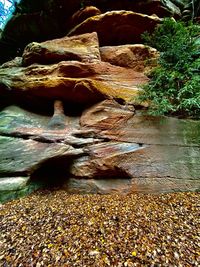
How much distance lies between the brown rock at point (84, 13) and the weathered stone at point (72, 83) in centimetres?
200

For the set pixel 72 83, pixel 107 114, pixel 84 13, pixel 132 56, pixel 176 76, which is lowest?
pixel 107 114

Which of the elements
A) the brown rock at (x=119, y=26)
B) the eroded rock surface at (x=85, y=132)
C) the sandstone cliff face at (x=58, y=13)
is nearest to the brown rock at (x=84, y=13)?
the sandstone cliff face at (x=58, y=13)

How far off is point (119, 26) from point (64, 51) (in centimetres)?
189

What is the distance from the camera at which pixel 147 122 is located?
4.02 m

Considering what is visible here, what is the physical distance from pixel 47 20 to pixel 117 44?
96.4 inches

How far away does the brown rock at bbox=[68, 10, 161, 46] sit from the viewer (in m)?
4.96

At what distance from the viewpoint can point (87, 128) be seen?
3.98 metres

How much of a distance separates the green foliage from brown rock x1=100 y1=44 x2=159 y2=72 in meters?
0.46

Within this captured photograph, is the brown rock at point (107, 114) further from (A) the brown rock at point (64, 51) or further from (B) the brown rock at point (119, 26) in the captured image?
(B) the brown rock at point (119, 26)

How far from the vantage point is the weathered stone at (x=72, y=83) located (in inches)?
163

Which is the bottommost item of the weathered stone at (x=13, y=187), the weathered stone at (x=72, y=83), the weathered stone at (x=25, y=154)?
the weathered stone at (x=13, y=187)

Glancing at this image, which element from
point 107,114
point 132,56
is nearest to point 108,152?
point 107,114

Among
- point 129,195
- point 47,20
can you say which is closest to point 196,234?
point 129,195

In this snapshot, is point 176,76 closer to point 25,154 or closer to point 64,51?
→ point 64,51
